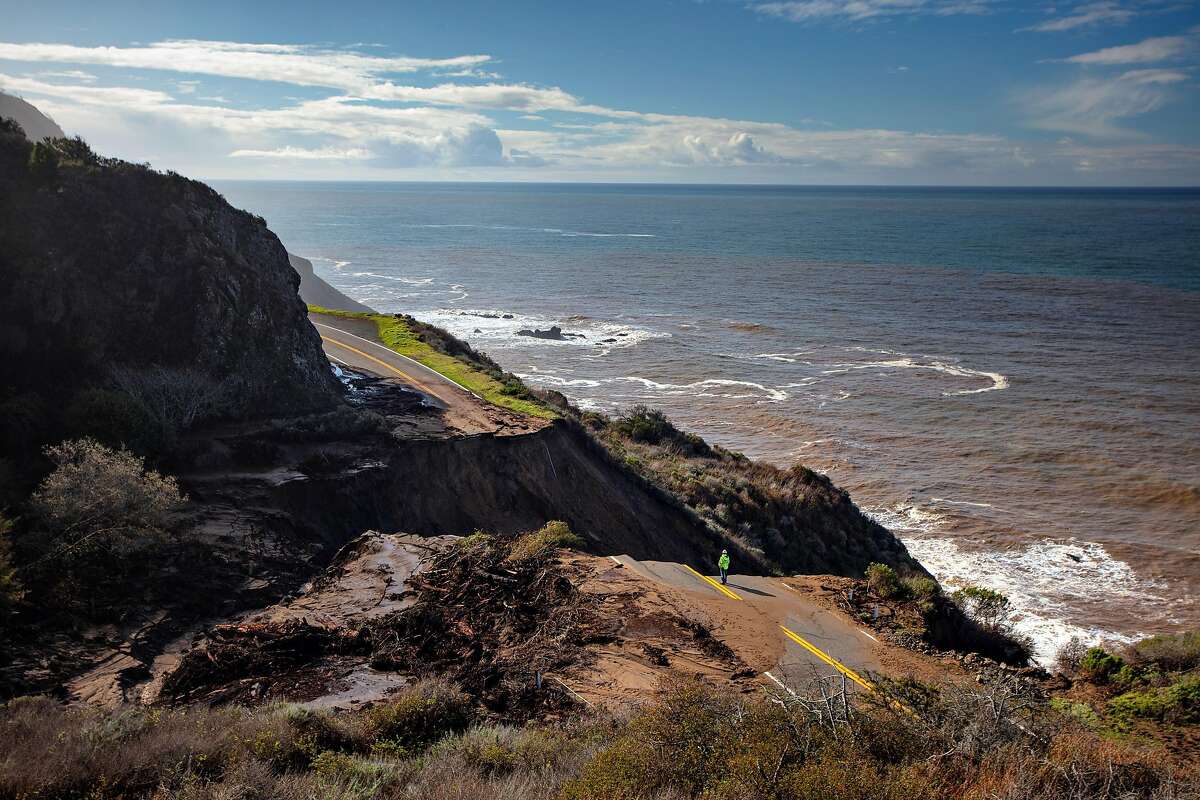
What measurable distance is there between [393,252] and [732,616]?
104125 mm

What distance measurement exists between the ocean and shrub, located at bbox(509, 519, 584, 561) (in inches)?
535

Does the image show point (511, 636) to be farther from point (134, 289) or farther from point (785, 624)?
point (134, 289)

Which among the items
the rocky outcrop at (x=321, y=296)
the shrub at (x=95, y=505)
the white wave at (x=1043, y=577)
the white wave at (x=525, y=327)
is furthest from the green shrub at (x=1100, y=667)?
the rocky outcrop at (x=321, y=296)

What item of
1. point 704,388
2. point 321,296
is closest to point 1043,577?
point 704,388

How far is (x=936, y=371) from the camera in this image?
154 feet

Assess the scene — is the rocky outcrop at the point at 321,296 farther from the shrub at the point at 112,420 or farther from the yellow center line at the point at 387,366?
the shrub at the point at 112,420

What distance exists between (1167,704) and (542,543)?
9.53m

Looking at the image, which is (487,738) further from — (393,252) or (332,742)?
(393,252)

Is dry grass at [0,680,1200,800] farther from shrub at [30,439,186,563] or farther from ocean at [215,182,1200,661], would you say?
ocean at [215,182,1200,661]

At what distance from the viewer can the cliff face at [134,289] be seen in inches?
647

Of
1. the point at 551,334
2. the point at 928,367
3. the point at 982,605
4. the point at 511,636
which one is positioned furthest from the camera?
the point at 551,334

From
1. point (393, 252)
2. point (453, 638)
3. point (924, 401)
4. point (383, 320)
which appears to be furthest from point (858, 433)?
point (393, 252)

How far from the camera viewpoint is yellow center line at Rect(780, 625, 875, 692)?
1084cm

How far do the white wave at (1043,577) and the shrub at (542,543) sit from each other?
13.3 meters
